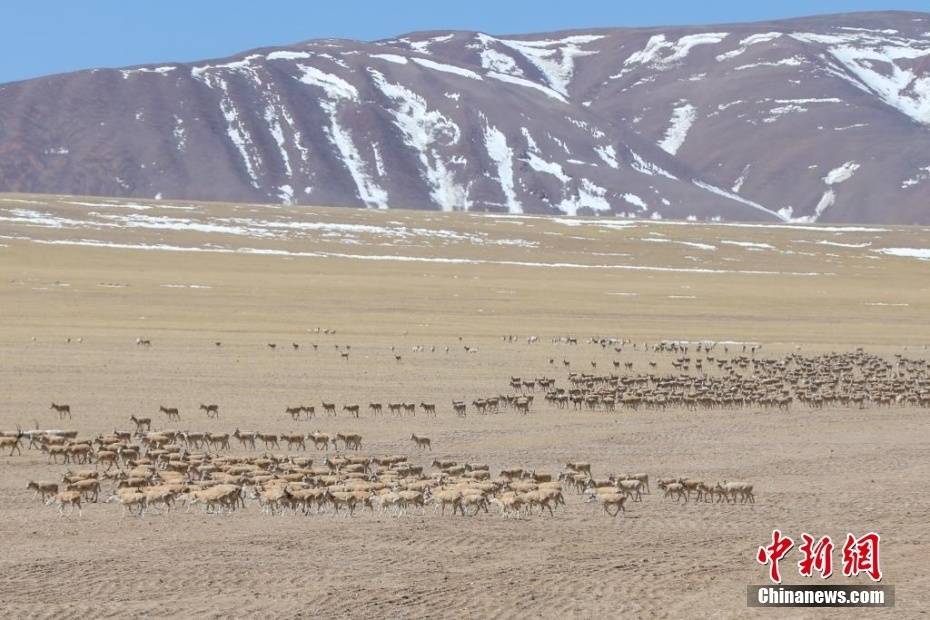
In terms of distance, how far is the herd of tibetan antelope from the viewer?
1831cm

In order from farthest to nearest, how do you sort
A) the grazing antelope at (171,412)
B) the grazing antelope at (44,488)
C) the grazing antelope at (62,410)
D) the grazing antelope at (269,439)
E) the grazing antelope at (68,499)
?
the grazing antelope at (171,412) → the grazing antelope at (62,410) → the grazing antelope at (269,439) → the grazing antelope at (44,488) → the grazing antelope at (68,499)

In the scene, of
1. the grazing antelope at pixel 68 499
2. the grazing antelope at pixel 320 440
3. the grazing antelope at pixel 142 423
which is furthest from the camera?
the grazing antelope at pixel 142 423

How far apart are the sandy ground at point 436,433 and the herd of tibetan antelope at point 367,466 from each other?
0.39 meters

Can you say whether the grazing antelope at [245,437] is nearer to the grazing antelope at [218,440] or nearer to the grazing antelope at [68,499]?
the grazing antelope at [218,440]

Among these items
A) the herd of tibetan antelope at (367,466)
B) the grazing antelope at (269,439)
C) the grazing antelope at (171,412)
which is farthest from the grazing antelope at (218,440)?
the grazing antelope at (171,412)

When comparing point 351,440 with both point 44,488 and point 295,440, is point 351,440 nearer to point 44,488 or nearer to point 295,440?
point 295,440

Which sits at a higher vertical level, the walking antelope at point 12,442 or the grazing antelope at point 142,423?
the walking antelope at point 12,442

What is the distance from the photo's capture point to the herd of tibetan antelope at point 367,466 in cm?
1831

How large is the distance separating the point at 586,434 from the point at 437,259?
213 ft

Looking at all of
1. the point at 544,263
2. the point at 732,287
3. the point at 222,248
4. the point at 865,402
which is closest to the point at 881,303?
the point at 732,287

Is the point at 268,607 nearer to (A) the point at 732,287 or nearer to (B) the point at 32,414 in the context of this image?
(B) the point at 32,414

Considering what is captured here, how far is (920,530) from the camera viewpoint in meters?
17.1

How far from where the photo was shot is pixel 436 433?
26938 mm

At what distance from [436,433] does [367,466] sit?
19.5 ft
